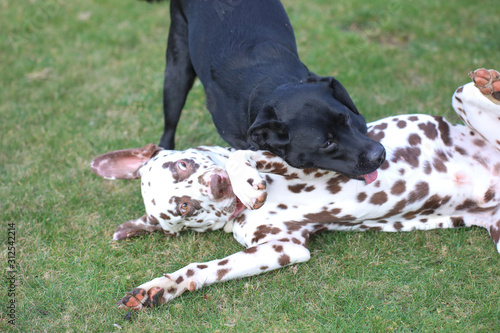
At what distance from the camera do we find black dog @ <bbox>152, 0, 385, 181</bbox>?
2809 mm

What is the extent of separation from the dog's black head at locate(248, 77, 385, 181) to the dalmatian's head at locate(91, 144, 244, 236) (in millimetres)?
432

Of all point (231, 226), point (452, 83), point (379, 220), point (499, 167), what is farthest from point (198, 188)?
point (452, 83)

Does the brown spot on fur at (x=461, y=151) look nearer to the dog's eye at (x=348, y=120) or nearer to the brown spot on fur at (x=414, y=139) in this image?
the brown spot on fur at (x=414, y=139)

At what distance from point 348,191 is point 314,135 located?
514mm

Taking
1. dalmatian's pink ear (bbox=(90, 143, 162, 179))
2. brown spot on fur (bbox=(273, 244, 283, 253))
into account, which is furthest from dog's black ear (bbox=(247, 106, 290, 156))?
dalmatian's pink ear (bbox=(90, 143, 162, 179))

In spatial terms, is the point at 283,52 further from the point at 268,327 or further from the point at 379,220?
the point at 268,327

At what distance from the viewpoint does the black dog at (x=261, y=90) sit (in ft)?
9.21

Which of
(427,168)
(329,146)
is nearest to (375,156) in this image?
(329,146)

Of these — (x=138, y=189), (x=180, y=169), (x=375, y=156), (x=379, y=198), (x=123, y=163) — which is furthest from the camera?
(x=138, y=189)

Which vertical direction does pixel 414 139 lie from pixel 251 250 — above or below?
above

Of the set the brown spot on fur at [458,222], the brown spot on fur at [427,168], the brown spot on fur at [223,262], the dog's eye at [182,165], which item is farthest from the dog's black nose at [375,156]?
the dog's eye at [182,165]

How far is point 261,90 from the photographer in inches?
123

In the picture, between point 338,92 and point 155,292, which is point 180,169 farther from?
point 338,92

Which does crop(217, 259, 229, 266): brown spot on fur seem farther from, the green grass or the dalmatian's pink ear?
the dalmatian's pink ear
